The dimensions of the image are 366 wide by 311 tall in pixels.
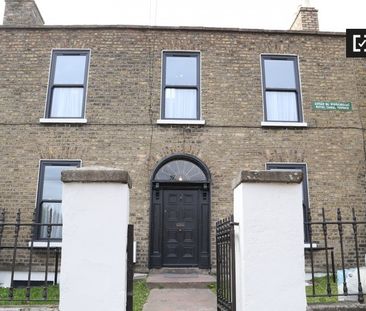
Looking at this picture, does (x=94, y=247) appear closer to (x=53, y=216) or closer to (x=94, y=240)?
(x=94, y=240)

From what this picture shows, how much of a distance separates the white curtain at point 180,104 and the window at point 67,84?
224cm

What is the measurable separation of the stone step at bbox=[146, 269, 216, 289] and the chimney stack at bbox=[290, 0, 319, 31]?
26.0ft

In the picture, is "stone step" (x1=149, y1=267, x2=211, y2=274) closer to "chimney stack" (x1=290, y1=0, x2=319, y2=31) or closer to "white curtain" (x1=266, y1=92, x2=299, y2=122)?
"white curtain" (x1=266, y1=92, x2=299, y2=122)

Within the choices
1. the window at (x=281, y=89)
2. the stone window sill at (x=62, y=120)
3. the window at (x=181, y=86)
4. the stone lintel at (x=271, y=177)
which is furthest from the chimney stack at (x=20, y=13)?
the stone lintel at (x=271, y=177)

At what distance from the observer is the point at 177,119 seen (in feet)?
35.7

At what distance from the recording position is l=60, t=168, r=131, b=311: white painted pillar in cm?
418

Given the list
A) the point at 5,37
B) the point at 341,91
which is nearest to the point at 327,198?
the point at 341,91

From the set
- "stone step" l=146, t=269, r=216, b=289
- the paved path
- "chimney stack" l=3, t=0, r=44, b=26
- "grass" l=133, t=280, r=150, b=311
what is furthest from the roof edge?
the paved path

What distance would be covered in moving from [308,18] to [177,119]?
5383 mm

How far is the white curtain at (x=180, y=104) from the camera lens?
36.1 feet

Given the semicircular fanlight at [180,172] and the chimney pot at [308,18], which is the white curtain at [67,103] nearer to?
the semicircular fanlight at [180,172]

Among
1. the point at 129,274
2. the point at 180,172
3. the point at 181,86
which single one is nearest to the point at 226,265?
the point at 129,274

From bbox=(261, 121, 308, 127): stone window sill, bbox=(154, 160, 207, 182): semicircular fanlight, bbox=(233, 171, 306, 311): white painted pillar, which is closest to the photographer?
bbox=(233, 171, 306, 311): white painted pillar

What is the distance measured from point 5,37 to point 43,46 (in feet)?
3.61
